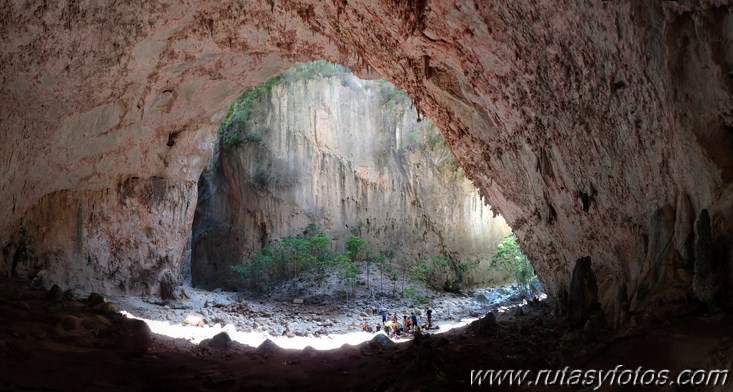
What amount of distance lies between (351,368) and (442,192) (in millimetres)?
21958

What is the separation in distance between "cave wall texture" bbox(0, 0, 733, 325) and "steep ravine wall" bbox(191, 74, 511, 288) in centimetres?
943

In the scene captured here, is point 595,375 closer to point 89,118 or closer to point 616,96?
point 616,96

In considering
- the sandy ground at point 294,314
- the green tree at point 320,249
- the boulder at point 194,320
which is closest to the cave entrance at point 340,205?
the green tree at point 320,249

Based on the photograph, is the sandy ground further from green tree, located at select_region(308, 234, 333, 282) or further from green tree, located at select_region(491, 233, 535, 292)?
green tree, located at select_region(308, 234, 333, 282)

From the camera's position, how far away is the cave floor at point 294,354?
151 inches

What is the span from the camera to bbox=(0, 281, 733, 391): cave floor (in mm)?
3846

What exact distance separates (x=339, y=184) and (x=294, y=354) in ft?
62.8

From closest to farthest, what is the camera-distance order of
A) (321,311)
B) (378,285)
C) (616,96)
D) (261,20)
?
(616,96), (261,20), (321,311), (378,285)

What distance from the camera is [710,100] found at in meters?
3.95

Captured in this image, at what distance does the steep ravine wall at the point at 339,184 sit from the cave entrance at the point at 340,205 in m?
0.06

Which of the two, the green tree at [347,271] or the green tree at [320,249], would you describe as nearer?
the green tree at [347,271]

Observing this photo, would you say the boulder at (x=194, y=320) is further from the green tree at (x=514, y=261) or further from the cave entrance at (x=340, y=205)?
the green tree at (x=514, y=261)

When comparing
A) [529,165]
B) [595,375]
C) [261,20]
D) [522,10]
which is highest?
[261,20]

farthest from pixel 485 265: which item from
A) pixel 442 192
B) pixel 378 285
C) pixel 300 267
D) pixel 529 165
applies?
pixel 529 165
